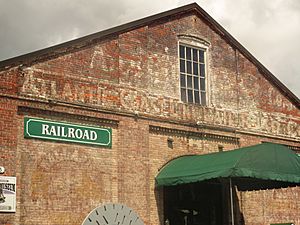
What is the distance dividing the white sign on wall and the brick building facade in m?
0.15

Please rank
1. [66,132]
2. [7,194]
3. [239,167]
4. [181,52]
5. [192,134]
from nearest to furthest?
1. [7,194]
2. [239,167]
3. [66,132]
4. [192,134]
5. [181,52]

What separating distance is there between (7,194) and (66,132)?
2378mm

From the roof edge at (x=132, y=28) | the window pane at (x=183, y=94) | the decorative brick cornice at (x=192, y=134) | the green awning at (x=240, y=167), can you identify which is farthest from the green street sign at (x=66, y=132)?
the window pane at (x=183, y=94)

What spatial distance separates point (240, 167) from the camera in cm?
1522

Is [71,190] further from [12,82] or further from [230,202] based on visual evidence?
[230,202]

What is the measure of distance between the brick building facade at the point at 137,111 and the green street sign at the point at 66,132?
5.4 inches

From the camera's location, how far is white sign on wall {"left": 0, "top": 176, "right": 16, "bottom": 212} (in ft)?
47.1

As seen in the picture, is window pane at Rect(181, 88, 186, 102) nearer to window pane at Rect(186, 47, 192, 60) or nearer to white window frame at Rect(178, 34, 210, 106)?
white window frame at Rect(178, 34, 210, 106)

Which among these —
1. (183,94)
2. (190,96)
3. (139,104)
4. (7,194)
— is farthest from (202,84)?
(7,194)

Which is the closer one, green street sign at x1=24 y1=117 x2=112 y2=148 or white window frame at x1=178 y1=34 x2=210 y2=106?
green street sign at x1=24 y1=117 x2=112 y2=148

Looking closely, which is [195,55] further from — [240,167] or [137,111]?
[240,167]

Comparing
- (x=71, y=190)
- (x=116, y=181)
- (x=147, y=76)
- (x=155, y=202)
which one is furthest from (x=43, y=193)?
(x=147, y=76)

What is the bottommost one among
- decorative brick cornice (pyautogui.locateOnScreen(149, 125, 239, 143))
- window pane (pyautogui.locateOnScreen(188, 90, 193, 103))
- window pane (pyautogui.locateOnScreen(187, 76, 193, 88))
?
decorative brick cornice (pyautogui.locateOnScreen(149, 125, 239, 143))

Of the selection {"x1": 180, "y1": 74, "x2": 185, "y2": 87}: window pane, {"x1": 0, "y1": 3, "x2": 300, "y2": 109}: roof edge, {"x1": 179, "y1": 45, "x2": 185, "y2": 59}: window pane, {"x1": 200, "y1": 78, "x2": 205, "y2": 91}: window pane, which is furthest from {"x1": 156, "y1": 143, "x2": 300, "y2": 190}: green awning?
{"x1": 0, "y1": 3, "x2": 300, "y2": 109}: roof edge
